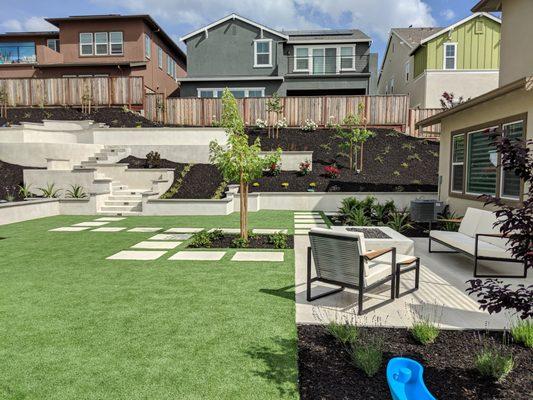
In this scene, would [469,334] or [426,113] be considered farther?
[426,113]

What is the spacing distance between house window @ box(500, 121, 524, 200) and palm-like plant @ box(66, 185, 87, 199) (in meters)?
14.7

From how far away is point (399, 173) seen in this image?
1739cm

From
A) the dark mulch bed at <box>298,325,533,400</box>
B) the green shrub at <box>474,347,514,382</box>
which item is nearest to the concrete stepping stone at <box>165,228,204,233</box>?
the dark mulch bed at <box>298,325,533,400</box>

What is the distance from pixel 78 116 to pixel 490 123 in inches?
830

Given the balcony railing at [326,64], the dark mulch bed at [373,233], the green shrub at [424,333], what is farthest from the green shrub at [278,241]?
the balcony railing at [326,64]

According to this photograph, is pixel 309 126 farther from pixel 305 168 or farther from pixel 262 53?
pixel 262 53

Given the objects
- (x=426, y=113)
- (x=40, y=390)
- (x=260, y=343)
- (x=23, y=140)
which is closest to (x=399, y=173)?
(x=426, y=113)

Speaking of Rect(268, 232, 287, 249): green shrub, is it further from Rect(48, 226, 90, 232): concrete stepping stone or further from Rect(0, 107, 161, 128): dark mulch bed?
Rect(0, 107, 161, 128): dark mulch bed

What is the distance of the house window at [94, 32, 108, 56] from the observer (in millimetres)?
26891

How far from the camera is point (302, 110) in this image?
22734 mm

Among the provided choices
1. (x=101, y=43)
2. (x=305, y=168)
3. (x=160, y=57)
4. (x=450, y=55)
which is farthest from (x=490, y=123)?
(x=160, y=57)

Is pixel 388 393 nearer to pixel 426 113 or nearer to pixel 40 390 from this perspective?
pixel 40 390

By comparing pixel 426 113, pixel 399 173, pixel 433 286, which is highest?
pixel 426 113

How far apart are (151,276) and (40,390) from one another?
10.3 feet
